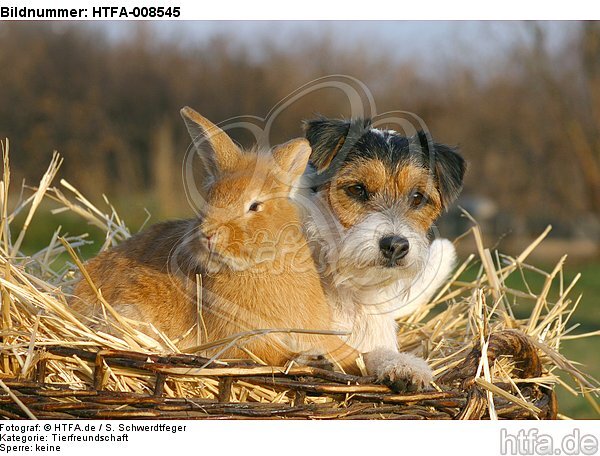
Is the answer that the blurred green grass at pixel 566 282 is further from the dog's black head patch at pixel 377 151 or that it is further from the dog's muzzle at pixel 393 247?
the dog's muzzle at pixel 393 247

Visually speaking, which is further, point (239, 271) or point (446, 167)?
point (446, 167)

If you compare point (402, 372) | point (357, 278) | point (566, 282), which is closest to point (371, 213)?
point (357, 278)

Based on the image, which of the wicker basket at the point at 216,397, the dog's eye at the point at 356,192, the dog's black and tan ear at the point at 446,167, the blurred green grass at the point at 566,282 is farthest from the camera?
the blurred green grass at the point at 566,282

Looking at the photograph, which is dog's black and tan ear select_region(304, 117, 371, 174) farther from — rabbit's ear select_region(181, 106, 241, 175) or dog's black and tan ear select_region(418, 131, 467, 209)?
rabbit's ear select_region(181, 106, 241, 175)

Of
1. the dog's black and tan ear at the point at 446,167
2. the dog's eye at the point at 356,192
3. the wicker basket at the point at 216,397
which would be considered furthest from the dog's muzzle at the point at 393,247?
the wicker basket at the point at 216,397

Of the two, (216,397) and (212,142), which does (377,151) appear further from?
(216,397)

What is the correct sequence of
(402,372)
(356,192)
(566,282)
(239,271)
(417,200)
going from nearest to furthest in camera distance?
(402,372)
(239,271)
(356,192)
(417,200)
(566,282)

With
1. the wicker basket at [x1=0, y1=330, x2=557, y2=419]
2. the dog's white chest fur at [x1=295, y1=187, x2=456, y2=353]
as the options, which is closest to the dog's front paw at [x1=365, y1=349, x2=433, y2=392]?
the wicker basket at [x1=0, y1=330, x2=557, y2=419]
